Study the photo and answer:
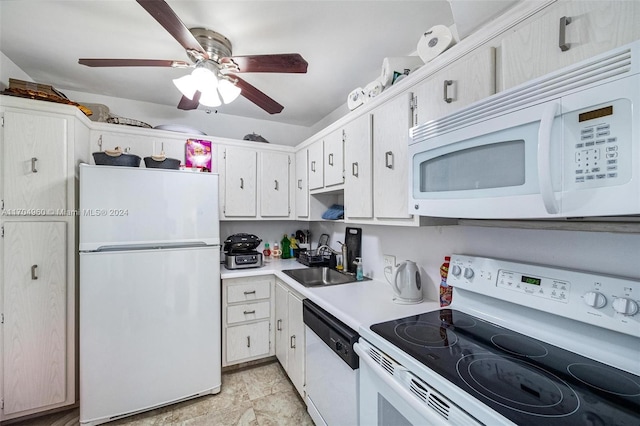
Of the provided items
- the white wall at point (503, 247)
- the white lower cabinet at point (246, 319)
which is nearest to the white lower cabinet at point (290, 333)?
the white lower cabinet at point (246, 319)

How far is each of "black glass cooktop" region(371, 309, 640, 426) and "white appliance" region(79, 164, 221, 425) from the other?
1.43 m

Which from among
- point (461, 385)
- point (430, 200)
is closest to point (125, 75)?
point (430, 200)

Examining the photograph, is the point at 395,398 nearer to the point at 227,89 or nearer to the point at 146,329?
the point at 146,329

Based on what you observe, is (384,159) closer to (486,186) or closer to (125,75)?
(486,186)

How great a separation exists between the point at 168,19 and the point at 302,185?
1.71m

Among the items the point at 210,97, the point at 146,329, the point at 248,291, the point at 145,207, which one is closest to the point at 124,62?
the point at 210,97

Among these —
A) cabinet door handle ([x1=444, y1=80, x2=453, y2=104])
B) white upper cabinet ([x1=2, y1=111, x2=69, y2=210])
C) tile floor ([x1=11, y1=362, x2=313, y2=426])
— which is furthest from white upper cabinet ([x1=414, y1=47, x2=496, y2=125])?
white upper cabinet ([x1=2, y1=111, x2=69, y2=210])

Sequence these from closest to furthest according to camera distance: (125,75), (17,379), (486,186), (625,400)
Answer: (625,400) < (486,186) < (17,379) < (125,75)

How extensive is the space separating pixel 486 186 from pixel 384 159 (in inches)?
26.2

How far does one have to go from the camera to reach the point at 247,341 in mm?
2254

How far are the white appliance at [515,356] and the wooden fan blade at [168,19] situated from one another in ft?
5.18

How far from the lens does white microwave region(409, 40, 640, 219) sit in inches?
23.3

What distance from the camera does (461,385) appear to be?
729 mm

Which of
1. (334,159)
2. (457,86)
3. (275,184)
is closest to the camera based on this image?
(457,86)
